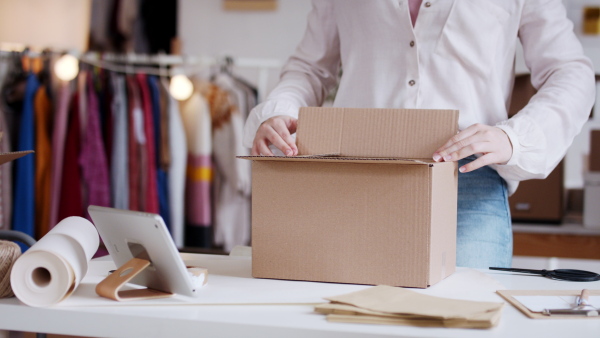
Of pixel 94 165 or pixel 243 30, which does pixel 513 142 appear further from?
pixel 243 30

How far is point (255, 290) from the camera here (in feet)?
2.96

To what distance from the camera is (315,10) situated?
1439 mm

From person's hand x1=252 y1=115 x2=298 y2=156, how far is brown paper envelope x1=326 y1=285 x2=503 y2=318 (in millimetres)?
318

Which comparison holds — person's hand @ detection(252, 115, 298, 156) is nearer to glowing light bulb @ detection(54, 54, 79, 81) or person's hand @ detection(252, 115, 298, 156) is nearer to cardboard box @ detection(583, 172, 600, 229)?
cardboard box @ detection(583, 172, 600, 229)

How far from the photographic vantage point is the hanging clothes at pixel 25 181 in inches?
101

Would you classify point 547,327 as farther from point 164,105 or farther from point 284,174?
point 164,105

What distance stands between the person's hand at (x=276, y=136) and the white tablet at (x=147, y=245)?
Answer: 11.5 inches

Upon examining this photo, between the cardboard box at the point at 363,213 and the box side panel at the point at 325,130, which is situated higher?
the box side panel at the point at 325,130

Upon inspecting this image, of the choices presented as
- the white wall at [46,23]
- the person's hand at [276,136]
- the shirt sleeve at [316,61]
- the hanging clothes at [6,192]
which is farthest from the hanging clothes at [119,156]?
the person's hand at [276,136]

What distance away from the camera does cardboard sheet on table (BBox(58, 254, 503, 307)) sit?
32.9 inches

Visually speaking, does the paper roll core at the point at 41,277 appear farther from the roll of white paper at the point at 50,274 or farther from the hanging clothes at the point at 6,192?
the hanging clothes at the point at 6,192

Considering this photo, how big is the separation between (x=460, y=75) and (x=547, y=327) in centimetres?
63

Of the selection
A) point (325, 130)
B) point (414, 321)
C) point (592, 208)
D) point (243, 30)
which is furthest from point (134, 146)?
point (414, 321)

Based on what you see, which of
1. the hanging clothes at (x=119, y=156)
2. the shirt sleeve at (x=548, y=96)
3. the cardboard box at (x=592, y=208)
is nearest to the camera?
the shirt sleeve at (x=548, y=96)
